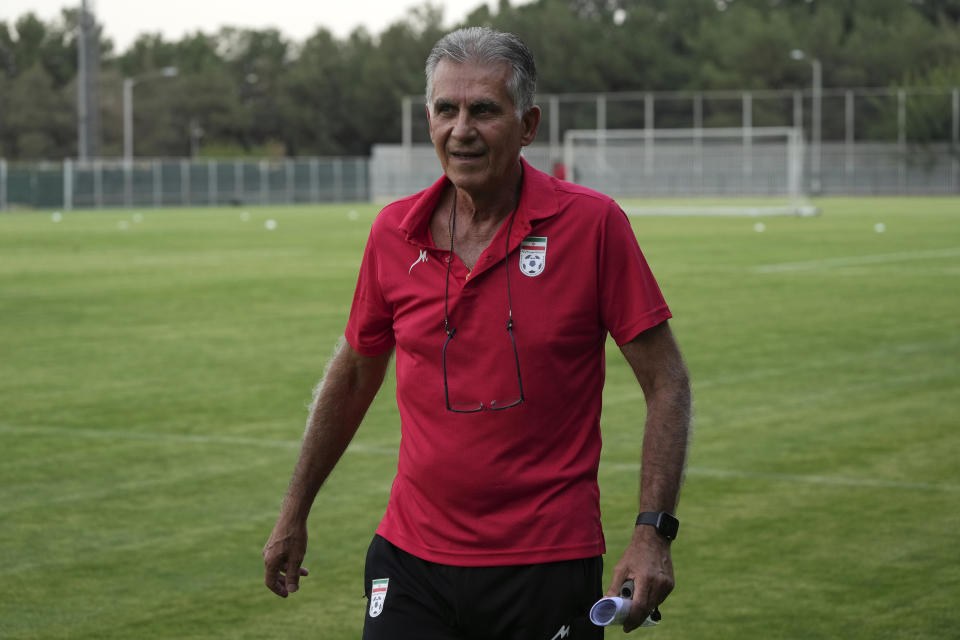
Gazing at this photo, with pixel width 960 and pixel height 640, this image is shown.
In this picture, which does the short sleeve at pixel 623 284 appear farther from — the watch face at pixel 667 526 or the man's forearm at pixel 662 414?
the watch face at pixel 667 526

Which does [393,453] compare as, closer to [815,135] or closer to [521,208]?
[521,208]

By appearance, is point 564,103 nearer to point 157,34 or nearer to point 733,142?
point 733,142

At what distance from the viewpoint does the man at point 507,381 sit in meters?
3.71

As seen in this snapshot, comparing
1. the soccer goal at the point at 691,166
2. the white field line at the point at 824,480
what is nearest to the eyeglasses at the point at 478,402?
the white field line at the point at 824,480

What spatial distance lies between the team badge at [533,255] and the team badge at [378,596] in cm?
79

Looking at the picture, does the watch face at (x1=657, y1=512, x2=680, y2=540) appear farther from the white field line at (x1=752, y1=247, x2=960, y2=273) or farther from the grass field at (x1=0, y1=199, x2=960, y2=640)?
Answer: the white field line at (x1=752, y1=247, x2=960, y2=273)

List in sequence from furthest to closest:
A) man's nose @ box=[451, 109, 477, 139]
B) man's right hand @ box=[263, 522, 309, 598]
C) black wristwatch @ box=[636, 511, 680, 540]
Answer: man's right hand @ box=[263, 522, 309, 598]
man's nose @ box=[451, 109, 477, 139]
black wristwatch @ box=[636, 511, 680, 540]

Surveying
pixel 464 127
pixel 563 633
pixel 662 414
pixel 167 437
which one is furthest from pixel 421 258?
pixel 167 437

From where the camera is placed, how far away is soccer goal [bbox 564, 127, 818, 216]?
7256cm

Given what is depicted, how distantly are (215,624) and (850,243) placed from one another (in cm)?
2961

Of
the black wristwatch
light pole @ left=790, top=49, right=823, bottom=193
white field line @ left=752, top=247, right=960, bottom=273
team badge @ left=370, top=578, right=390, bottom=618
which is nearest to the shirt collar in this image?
the black wristwatch

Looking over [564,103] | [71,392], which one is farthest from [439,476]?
[564,103]

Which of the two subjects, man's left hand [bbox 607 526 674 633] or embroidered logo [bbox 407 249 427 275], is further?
embroidered logo [bbox 407 249 427 275]

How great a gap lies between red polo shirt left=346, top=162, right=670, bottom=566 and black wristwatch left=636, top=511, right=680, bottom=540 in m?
0.13
